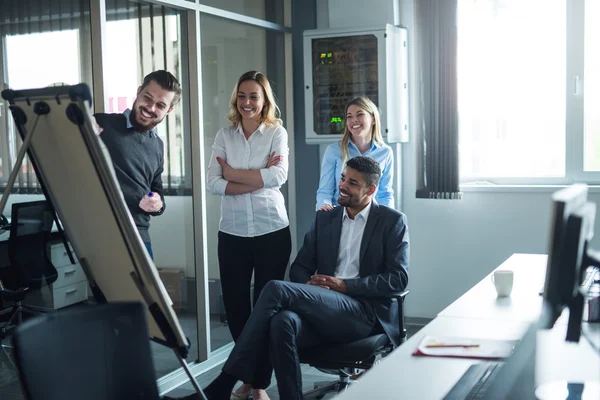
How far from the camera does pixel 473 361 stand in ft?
6.27

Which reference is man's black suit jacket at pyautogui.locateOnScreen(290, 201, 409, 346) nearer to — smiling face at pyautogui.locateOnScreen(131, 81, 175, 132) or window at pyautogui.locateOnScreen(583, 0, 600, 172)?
smiling face at pyautogui.locateOnScreen(131, 81, 175, 132)

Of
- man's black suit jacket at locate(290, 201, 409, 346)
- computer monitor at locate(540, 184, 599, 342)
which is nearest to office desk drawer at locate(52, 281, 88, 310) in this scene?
→ man's black suit jacket at locate(290, 201, 409, 346)

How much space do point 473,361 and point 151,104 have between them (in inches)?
64.3

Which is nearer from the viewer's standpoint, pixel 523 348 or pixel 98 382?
pixel 98 382

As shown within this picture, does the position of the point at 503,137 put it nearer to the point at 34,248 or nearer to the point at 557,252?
the point at 34,248

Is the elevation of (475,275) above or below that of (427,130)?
below

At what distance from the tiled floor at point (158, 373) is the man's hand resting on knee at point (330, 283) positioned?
30.4 inches

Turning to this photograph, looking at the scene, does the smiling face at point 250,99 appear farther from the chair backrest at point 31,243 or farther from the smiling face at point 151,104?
the chair backrest at point 31,243

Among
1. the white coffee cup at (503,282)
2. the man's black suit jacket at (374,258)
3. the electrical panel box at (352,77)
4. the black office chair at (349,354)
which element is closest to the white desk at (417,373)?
the white coffee cup at (503,282)

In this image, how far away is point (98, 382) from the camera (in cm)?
175

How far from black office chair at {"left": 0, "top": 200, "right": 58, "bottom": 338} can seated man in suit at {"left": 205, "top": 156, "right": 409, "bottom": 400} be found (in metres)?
0.95

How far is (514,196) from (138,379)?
340cm

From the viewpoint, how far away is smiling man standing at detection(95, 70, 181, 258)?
288 centimetres

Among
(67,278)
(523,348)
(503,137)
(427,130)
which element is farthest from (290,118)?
(523,348)
